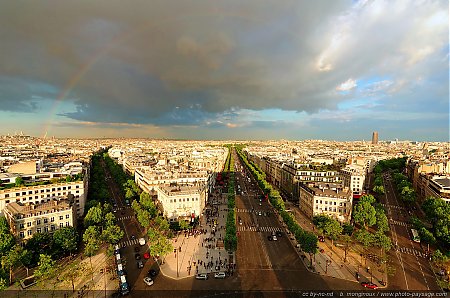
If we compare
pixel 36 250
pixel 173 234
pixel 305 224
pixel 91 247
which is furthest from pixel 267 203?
pixel 36 250

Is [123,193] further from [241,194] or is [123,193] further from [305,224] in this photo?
[305,224]

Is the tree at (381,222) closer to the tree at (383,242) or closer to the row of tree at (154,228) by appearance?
the tree at (383,242)

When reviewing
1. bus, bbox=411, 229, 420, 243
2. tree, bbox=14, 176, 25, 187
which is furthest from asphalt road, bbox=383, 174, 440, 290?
tree, bbox=14, 176, 25, 187

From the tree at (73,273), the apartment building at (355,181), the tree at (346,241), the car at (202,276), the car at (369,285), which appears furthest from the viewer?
the apartment building at (355,181)

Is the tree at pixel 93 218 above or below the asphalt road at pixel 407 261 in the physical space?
above

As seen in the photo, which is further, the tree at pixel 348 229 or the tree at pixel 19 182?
the tree at pixel 19 182

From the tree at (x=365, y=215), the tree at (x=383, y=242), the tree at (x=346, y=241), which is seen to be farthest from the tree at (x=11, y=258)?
the tree at (x=365, y=215)
